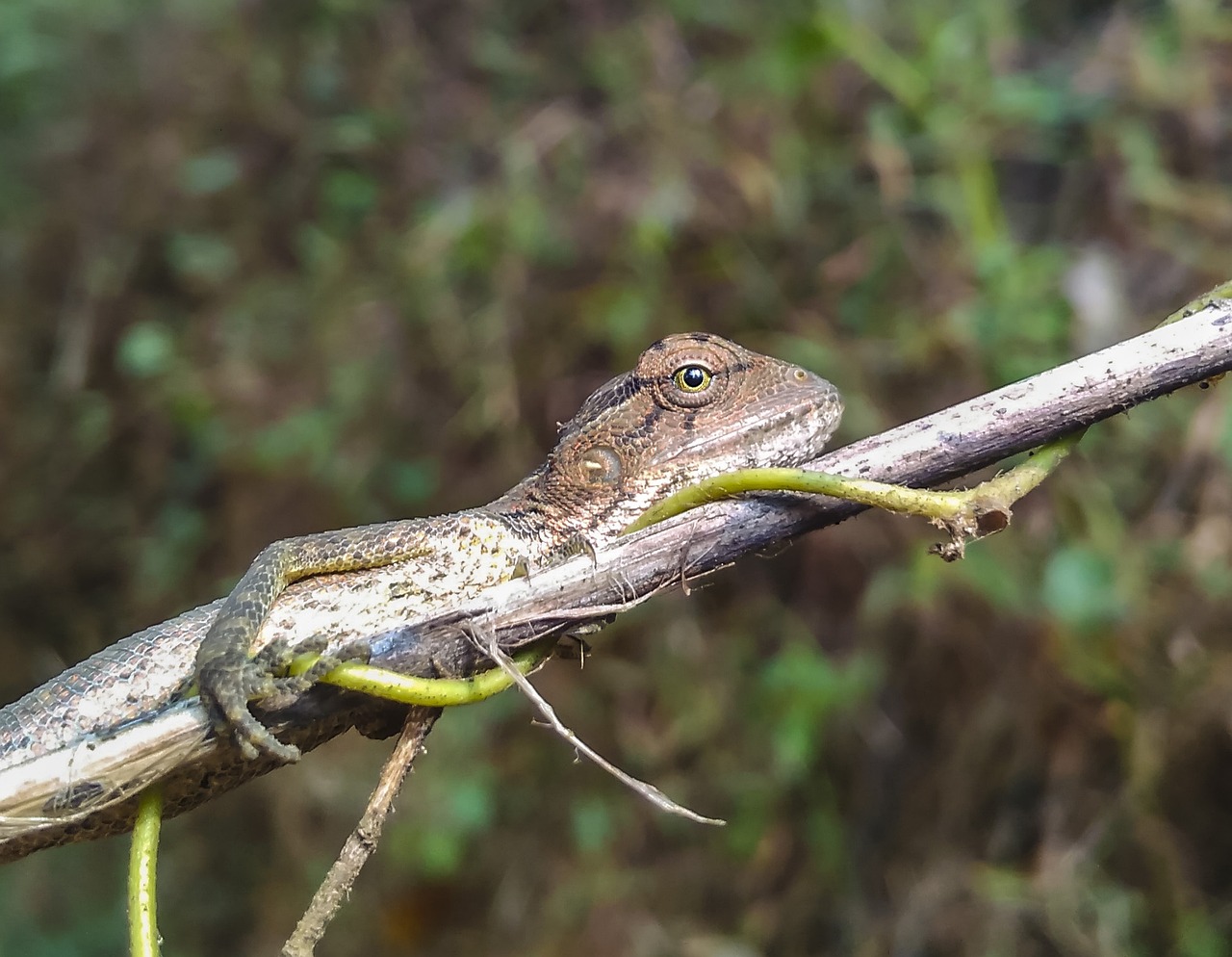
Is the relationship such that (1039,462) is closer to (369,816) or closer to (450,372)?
(369,816)

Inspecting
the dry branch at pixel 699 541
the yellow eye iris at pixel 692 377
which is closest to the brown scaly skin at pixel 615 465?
the yellow eye iris at pixel 692 377

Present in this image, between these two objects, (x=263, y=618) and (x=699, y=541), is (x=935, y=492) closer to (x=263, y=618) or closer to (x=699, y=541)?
(x=699, y=541)

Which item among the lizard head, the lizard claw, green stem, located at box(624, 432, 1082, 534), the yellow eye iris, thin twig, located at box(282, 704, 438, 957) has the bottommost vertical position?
the lizard head

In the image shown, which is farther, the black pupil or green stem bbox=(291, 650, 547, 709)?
the black pupil

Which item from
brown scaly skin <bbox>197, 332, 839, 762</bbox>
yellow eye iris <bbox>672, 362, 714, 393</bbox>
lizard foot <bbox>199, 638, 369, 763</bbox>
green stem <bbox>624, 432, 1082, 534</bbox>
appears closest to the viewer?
green stem <bbox>624, 432, 1082, 534</bbox>

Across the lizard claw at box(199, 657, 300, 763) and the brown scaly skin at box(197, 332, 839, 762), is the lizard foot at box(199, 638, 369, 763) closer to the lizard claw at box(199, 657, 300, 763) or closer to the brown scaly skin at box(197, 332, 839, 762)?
Answer: the lizard claw at box(199, 657, 300, 763)

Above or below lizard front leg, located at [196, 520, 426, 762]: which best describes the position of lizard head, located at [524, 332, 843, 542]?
below

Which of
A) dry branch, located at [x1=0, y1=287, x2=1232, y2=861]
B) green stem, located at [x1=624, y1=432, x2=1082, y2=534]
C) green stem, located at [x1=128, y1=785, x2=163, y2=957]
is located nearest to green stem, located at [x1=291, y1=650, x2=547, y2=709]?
dry branch, located at [x1=0, y1=287, x2=1232, y2=861]
